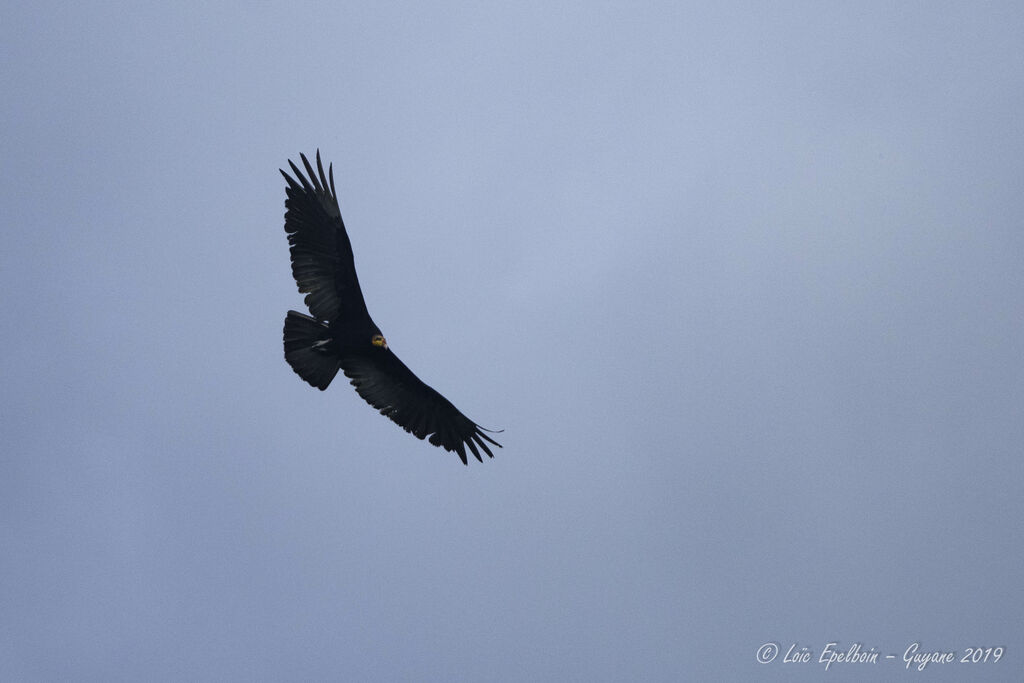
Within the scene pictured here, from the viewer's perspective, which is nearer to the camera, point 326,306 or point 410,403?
point 326,306

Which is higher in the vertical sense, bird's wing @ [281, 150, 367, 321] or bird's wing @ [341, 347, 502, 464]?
bird's wing @ [281, 150, 367, 321]

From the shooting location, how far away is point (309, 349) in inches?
842

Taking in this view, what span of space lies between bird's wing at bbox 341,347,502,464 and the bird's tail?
2.49ft

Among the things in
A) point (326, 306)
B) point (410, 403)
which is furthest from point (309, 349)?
point (410, 403)

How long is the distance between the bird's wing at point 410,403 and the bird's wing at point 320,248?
4.99 feet

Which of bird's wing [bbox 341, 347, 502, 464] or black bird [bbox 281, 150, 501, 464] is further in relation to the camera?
bird's wing [bbox 341, 347, 502, 464]

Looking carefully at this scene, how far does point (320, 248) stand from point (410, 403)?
13.9 feet

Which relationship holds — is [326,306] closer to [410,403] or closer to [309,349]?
[309,349]

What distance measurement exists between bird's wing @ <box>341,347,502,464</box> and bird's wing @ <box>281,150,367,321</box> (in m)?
1.52

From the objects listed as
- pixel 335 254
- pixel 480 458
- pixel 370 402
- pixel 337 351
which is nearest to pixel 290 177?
pixel 335 254

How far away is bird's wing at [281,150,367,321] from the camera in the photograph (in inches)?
813

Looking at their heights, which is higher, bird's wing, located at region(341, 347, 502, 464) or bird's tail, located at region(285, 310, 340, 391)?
bird's tail, located at region(285, 310, 340, 391)

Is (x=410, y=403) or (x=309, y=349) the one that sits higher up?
(x=309, y=349)

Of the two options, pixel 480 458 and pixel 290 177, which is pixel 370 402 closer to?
pixel 480 458
